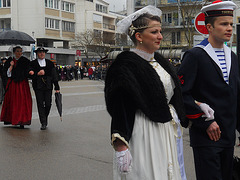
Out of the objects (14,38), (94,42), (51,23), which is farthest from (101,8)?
(14,38)

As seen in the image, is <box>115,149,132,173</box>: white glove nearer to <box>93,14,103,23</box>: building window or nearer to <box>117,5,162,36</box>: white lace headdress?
<box>117,5,162,36</box>: white lace headdress

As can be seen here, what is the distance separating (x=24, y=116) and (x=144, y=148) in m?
6.77

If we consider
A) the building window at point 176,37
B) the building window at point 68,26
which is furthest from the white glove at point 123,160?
the building window at point 68,26

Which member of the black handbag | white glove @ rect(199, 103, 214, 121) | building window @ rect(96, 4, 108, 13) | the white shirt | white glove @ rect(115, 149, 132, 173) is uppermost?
building window @ rect(96, 4, 108, 13)

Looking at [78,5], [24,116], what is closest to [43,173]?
[24,116]

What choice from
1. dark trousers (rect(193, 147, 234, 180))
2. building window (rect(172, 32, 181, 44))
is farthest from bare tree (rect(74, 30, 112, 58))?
dark trousers (rect(193, 147, 234, 180))

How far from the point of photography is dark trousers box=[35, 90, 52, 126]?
359 inches

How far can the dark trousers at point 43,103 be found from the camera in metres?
9.12

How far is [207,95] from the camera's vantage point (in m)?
3.35

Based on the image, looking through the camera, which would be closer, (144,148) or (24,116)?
(144,148)

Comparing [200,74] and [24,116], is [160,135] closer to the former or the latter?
[200,74]

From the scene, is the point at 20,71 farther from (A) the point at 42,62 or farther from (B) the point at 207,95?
(B) the point at 207,95

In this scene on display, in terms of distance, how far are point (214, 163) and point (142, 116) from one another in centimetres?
77

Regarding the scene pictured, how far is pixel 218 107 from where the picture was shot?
3318 millimetres
